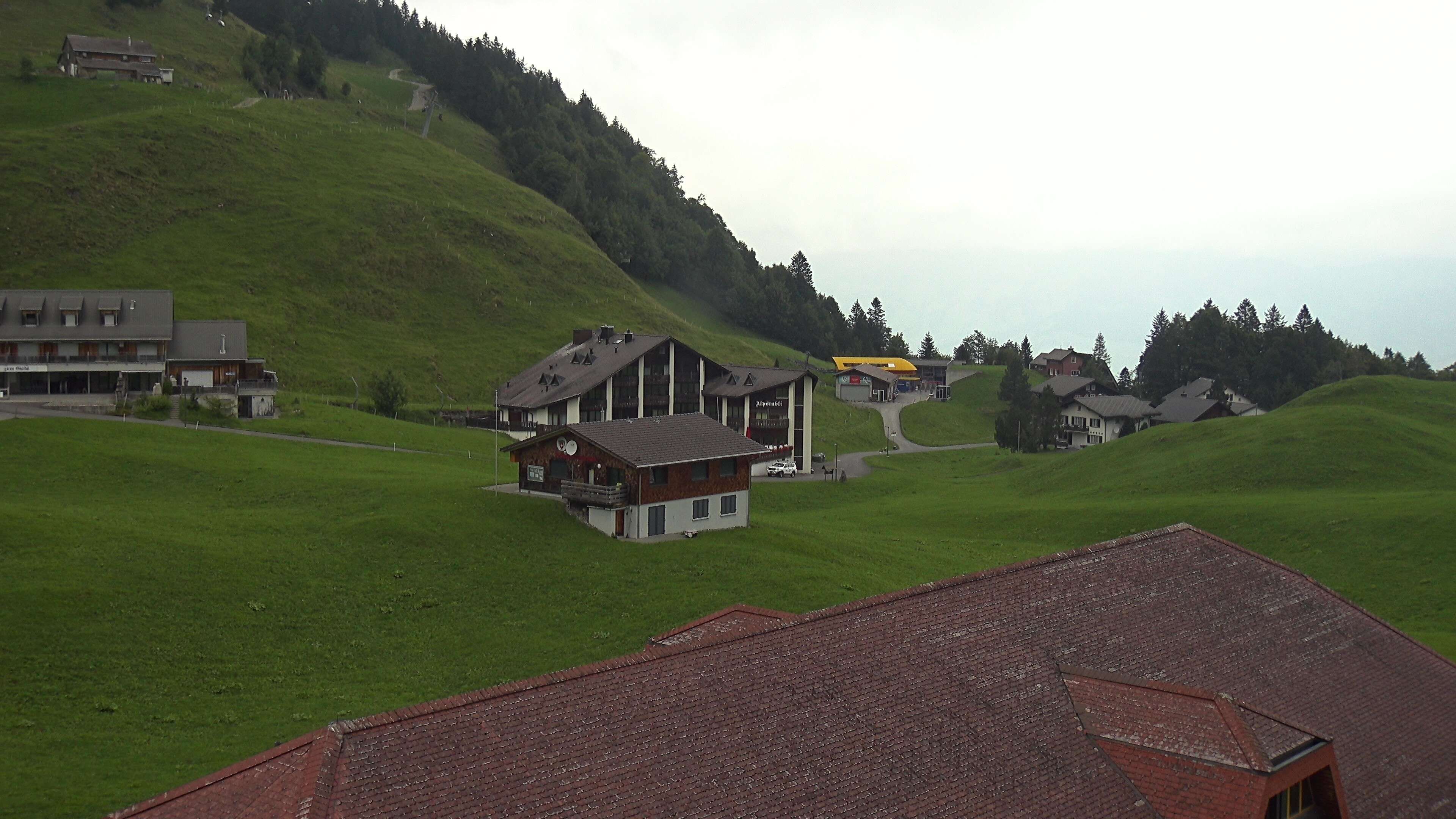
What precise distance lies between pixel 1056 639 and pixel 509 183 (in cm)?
16433

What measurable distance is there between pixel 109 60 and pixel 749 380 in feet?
441

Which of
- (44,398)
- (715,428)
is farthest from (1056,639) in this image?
(44,398)

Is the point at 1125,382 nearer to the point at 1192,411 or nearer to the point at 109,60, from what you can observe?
the point at 1192,411

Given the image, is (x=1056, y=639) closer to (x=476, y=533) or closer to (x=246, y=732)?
(x=246, y=732)

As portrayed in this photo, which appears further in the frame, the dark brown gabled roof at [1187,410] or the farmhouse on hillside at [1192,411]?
the farmhouse on hillside at [1192,411]

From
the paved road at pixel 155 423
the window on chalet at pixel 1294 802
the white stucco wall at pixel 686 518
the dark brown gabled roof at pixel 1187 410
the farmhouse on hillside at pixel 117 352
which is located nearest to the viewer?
the window on chalet at pixel 1294 802

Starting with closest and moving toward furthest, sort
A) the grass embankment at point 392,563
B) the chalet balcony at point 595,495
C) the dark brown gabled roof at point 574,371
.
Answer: the grass embankment at point 392,563 → the chalet balcony at point 595,495 → the dark brown gabled roof at point 574,371

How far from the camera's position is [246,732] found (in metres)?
31.8

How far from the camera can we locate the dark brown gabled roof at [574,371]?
90.8 metres

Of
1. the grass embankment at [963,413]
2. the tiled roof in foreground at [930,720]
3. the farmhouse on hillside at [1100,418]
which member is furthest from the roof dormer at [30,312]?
the farmhouse on hillside at [1100,418]

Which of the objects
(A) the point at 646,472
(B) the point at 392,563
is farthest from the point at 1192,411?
(B) the point at 392,563

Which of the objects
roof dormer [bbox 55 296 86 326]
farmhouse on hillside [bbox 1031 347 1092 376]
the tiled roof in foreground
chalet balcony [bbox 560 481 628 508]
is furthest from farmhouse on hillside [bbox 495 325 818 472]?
farmhouse on hillside [bbox 1031 347 1092 376]

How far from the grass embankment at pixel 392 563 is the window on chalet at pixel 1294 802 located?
2217 centimetres

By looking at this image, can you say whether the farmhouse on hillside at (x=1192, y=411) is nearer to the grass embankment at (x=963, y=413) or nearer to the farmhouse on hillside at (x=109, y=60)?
the grass embankment at (x=963, y=413)
